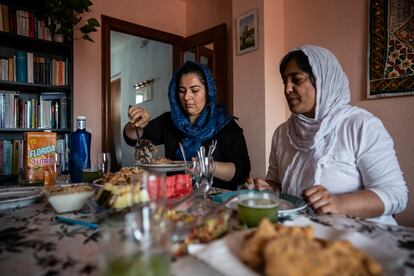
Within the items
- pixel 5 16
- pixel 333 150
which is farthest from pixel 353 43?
pixel 5 16

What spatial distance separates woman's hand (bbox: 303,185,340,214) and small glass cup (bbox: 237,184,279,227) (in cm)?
13

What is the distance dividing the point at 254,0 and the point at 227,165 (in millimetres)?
1693

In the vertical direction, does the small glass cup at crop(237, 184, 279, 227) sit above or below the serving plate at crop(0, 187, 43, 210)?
above

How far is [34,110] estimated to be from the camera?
2.38 metres

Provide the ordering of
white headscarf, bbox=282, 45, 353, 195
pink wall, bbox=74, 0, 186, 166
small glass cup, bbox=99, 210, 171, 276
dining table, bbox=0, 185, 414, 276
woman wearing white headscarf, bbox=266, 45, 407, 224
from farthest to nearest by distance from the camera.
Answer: pink wall, bbox=74, 0, 186, 166
white headscarf, bbox=282, 45, 353, 195
woman wearing white headscarf, bbox=266, 45, 407, 224
dining table, bbox=0, 185, 414, 276
small glass cup, bbox=99, 210, 171, 276

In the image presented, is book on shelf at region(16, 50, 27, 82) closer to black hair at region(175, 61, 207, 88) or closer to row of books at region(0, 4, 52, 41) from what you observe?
row of books at region(0, 4, 52, 41)

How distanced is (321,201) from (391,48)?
1.52m

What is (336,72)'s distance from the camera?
3.58ft

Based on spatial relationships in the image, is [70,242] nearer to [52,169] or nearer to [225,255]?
[225,255]

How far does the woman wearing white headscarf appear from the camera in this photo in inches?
31.3

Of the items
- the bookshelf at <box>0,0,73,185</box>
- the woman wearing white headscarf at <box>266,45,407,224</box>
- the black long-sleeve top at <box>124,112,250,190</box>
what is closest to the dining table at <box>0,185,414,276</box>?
the woman wearing white headscarf at <box>266,45,407,224</box>

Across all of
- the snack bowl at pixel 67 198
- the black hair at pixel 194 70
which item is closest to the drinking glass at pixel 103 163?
the snack bowl at pixel 67 198

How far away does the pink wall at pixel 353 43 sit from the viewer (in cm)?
167

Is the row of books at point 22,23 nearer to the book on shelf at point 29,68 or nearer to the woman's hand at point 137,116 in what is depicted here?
the book on shelf at point 29,68
